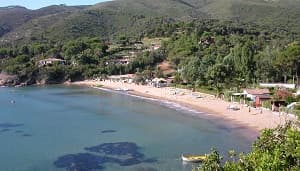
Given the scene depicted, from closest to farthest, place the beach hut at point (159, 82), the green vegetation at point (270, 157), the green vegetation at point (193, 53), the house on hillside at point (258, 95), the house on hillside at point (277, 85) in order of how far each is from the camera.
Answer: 1. the green vegetation at point (270, 157)
2. the green vegetation at point (193, 53)
3. the house on hillside at point (258, 95)
4. the house on hillside at point (277, 85)
5. the beach hut at point (159, 82)

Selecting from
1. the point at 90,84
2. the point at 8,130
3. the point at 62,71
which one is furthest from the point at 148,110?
the point at 62,71

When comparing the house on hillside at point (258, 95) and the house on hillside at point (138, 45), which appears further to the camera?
the house on hillside at point (138, 45)

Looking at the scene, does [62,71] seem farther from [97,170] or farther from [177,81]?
[97,170]

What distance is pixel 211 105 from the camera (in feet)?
196

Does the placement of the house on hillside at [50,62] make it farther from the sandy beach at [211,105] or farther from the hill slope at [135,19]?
the hill slope at [135,19]

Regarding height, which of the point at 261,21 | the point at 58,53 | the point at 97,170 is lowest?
the point at 97,170

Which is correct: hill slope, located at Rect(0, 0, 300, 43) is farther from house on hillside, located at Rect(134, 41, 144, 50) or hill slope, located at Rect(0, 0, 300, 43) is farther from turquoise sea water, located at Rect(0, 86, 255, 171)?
turquoise sea water, located at Rect(0, 86, 255, 171)

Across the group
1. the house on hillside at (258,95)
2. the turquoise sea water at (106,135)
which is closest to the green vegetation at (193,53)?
the house on hillside at (258,95)

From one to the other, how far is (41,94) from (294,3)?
13149 cm

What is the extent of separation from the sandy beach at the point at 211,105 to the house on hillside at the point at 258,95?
228cm

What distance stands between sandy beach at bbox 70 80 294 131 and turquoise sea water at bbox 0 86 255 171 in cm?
198

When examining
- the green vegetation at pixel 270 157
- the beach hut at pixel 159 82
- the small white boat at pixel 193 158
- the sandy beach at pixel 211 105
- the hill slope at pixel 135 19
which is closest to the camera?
the green vegetation at pixel 270 157

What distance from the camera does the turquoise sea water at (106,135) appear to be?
36188 mm

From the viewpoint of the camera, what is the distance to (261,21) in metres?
156
